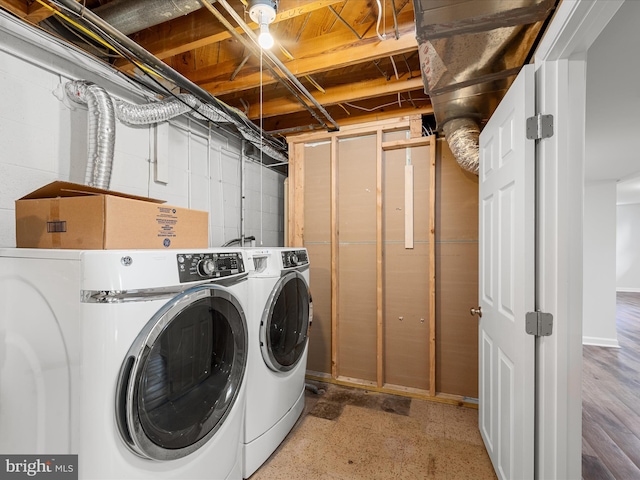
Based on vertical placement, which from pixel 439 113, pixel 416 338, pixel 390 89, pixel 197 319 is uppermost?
pixel 390 89

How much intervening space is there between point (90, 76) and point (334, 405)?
2.77 m

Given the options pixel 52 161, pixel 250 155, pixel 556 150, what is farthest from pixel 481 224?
pixel 52 161

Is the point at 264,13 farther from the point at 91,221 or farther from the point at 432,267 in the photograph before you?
the point at 432,267

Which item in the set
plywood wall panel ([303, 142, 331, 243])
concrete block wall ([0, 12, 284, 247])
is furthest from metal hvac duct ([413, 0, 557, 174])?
concrete block wall ([0, 12, 284, 247])

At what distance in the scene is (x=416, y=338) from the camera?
2.54 m

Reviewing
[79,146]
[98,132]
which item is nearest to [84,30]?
[98,132]

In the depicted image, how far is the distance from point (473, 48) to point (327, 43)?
924mm

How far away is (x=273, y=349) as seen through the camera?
1778 mm

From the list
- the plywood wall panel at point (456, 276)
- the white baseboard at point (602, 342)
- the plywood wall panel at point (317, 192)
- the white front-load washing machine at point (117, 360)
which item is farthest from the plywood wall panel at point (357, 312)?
the white baseboard at point (602, 342)

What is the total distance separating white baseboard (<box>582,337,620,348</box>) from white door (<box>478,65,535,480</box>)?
9.77 ft

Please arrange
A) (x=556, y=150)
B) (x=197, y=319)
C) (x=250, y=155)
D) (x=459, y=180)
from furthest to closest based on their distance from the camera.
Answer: (x=250, y=155), (x=459, y=180), (x=197, y=319), (x=556, y=150)

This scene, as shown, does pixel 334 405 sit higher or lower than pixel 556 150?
lower

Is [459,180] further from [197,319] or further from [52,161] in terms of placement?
[52,161]

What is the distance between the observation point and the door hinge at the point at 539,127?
3.81 feet
